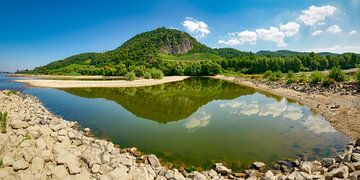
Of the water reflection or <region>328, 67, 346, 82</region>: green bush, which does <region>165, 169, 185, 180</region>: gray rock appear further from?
<region>328, 67, 346, 82</region>: green bush

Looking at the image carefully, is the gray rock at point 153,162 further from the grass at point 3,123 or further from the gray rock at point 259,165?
the grass at point 3,123

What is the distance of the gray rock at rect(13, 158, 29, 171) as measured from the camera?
914 cm

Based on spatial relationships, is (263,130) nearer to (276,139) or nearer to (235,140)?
(276,139)

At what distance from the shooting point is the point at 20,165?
30.4 ft

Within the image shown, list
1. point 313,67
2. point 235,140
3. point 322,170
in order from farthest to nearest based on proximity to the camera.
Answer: point 313,67 → point 235,140 → point 322,170

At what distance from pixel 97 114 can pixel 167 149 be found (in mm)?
14571

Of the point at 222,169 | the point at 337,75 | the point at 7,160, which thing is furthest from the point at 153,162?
Answer: the point at 337,75

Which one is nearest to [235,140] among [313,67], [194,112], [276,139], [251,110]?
[276,139]

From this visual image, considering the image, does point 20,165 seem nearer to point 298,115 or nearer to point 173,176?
point 173,176

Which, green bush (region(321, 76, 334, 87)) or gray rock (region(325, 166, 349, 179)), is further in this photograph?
green bush (region(321, 76, 334, 87))

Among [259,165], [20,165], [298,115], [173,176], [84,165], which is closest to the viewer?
[20,165]

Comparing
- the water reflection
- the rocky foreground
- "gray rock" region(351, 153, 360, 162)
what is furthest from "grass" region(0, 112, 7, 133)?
the water reflection

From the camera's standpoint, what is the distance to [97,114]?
87.3 ft

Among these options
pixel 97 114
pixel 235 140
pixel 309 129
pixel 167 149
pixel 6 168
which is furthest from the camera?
pixel 97 114
